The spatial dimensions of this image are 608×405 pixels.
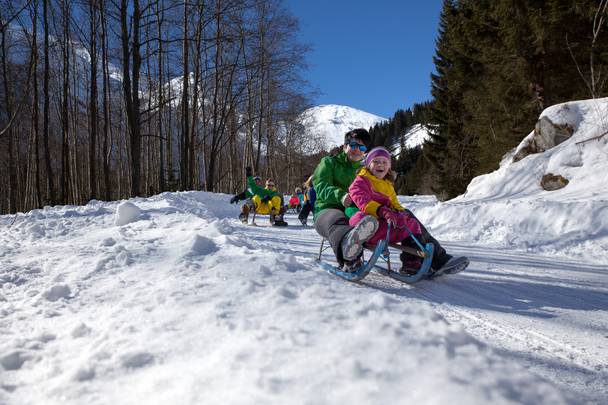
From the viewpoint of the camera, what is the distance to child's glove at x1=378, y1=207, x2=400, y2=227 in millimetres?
3045

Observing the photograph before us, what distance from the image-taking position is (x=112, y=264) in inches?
112

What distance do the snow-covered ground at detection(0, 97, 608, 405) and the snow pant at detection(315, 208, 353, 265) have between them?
409 mm

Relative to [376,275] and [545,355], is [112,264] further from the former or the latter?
[545,355]

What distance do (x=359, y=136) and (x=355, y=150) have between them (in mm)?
163

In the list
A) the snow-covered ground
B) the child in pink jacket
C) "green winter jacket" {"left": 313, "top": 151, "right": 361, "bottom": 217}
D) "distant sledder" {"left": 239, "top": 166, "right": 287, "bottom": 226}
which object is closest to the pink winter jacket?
the child in pink jacket

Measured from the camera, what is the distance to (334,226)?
127 inches

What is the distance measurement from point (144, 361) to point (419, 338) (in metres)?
1.07

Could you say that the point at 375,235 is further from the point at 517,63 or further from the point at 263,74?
the point at 263,74

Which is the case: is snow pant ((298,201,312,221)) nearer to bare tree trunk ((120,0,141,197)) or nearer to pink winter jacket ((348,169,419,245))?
pink winter jacket ((348,169,419,245))

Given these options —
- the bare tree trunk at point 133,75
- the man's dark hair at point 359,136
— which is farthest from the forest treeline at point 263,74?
the man's dark hair at point 359,136

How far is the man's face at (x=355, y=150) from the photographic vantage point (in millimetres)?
3902

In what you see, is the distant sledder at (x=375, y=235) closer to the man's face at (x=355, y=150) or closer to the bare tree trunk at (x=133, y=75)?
the man's face at (x=355, y=150)

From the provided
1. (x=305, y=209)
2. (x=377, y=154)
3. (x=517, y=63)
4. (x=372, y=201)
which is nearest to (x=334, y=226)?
(x=372, y=201)

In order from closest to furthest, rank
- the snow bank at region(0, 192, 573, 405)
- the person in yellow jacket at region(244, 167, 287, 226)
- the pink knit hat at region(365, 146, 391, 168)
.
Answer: the snow bank at region(0, 192, 573, 405) → the pink knit hat at region(365, 146, 391, 168) → the person in yellow jacket at region(244, 167, 287, 226)
